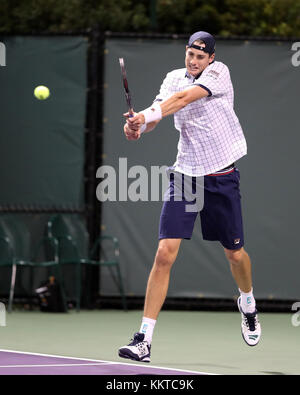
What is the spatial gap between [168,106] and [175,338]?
240 centimetres

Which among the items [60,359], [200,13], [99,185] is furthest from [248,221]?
[200,13]

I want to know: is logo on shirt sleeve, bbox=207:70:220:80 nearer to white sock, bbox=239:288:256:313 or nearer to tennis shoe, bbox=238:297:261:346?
white sock, bbox=239:288:256:313

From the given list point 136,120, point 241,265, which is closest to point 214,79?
point 136,120

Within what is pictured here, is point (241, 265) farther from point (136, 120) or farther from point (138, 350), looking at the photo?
point (136, 120)

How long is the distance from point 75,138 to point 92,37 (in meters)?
1.00

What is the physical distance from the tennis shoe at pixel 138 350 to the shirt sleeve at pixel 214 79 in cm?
153

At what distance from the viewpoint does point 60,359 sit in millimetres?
6129

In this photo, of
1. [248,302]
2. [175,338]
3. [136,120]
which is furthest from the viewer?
[175,338]

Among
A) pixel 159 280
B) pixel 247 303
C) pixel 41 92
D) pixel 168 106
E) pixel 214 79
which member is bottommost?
pixel 247 303

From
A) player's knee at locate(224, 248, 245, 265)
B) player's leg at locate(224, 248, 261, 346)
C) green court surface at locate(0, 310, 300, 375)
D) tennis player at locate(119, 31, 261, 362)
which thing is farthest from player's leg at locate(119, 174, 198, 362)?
player's leg at locate(224, 248, 261, 346)

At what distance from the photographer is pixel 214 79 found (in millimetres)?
→ 5938

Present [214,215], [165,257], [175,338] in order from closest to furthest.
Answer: [165,257] → [214,215] → [175,338]

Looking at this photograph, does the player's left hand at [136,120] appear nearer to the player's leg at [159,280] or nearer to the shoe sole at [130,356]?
the player's leg at [159,280]
